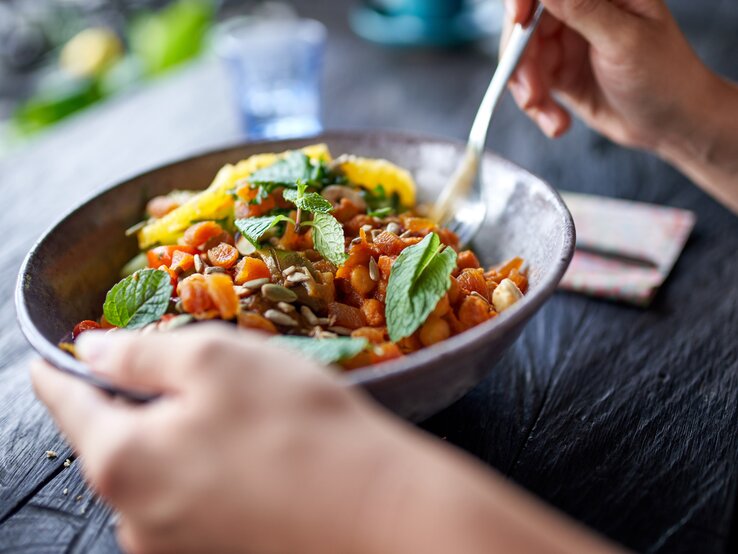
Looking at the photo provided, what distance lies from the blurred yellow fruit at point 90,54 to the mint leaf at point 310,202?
2.72 metres

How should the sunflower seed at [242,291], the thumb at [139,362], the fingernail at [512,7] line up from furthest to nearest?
1. the fingernail at [512,7]
2. the sunflower seed at [242,291]
3. the thumb at [139,362]

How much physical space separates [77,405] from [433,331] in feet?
1.67

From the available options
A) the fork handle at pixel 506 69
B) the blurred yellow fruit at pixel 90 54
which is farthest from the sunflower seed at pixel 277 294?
the blurred yellow fruit at pixel 90 54

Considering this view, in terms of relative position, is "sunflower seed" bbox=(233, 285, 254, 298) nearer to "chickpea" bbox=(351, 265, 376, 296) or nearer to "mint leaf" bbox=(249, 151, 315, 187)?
"chickpea" bbox=(351, 265, 376, 296)

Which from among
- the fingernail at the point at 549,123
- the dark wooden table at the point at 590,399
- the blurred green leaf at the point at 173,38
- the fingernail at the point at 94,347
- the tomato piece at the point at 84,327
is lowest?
the blurred green leaf at the point at 173,38

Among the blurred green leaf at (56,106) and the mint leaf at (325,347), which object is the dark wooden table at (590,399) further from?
the blurred green leaf at (56,106)

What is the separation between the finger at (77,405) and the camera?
83cm

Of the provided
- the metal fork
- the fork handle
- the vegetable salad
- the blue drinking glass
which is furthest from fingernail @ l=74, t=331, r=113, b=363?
the blue drinking glass

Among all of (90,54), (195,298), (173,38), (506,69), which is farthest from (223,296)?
(90,54)

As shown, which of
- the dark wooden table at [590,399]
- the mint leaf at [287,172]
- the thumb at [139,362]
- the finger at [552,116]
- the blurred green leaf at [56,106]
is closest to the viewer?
the thumb at [139,362]

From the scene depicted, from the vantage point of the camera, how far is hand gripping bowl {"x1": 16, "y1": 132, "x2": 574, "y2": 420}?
95 cm

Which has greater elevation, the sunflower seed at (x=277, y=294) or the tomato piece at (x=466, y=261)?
the sunflower seed at (x=277, y=294)

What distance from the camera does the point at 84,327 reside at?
1.23 meters

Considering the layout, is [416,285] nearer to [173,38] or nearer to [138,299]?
[138,299]
